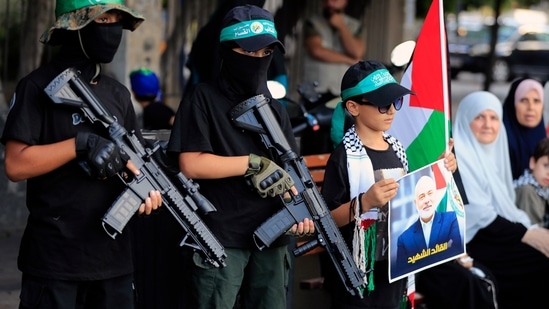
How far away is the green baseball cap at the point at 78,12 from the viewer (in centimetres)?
347

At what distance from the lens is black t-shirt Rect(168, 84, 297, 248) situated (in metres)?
3.82

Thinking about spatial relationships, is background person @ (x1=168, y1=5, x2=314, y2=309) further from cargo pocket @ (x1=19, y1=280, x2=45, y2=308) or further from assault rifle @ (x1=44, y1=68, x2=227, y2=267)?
cargo pocket @ (x1=19, y1=280, x2=45, y2=308)

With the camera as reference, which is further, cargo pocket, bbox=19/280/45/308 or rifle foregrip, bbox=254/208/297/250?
rifle foregrip, bbox=254/208/297/250

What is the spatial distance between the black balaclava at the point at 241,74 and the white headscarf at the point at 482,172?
7.54ft

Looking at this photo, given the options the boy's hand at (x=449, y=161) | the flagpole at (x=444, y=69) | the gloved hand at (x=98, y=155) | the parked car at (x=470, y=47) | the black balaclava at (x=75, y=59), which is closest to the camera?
the gloved hand at (x=98, y=155)

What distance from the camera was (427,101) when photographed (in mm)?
4680

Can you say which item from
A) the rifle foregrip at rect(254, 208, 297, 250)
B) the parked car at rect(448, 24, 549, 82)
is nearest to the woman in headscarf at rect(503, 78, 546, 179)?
the rifle foregrip at rect(254, 208, 297, 250)

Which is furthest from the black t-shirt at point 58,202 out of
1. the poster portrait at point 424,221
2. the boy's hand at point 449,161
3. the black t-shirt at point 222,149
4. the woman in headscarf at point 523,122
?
the woman in headscarf at point 523,122

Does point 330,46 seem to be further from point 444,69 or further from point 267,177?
point 267,177

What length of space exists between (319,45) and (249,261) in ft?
15.8

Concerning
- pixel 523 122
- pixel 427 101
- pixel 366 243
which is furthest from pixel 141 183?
pixel 523 122

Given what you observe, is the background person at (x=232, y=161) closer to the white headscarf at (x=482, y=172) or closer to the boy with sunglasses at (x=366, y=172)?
the boy with sunglasses at (x=366, y=172)

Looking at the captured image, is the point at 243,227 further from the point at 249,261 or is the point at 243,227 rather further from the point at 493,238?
the point at 493,238

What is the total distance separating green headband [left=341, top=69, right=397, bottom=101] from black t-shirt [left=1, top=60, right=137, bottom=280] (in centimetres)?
118
